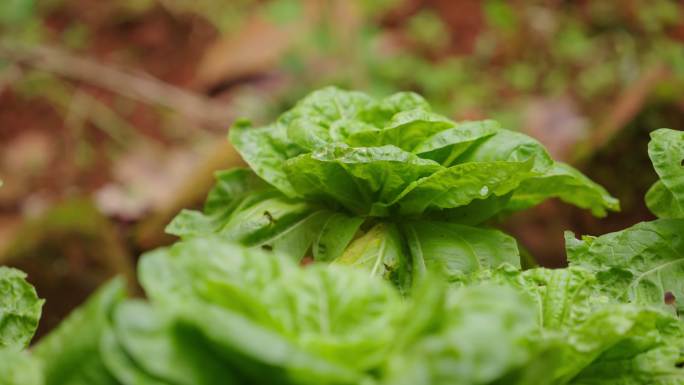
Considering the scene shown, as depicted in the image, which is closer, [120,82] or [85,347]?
[85,347]

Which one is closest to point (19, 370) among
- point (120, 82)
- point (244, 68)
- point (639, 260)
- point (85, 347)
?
point (85, 347)

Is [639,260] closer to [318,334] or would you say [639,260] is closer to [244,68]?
[318,334]

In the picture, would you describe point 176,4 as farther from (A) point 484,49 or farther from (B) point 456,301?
(B) point 456,301

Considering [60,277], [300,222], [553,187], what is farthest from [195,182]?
[553,187]

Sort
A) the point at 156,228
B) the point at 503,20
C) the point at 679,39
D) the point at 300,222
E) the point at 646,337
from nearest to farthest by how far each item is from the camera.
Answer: the point at 646,337
the point at 300,222
the point at 156,228
the point at 679,39
the point at 503,20

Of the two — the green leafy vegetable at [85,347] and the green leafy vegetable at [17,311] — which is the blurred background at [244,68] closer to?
the green leafy vegetable at [17,311]

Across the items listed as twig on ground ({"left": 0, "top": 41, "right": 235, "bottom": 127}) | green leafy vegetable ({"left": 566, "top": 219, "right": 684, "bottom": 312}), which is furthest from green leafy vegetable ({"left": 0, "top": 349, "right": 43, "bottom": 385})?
twig on ground ({"left": 0, "top": 41, "right": 235, "bottom": 127})
